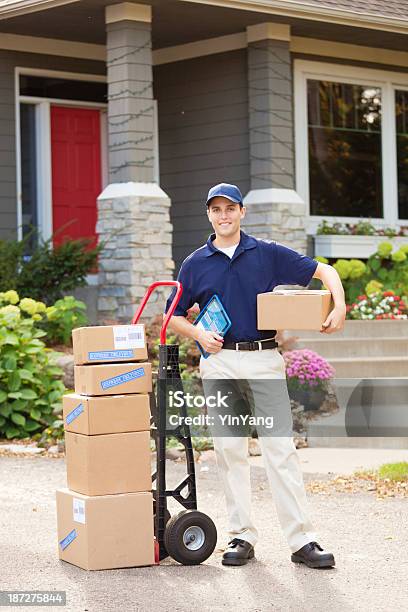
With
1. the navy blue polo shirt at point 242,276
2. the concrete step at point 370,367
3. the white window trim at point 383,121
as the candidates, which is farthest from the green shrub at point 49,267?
the navy blue polo shirt at point 242,276

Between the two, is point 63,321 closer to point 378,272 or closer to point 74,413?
point 378,272

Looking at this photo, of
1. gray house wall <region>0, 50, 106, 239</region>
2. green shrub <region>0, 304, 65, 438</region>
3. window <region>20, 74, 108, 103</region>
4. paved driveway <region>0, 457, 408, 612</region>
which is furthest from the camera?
window <region>20, 74, 108, 103</region>

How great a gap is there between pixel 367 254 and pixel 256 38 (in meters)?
2.80

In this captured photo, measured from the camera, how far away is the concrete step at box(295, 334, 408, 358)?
39.1 feet

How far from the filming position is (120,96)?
11.9 metres

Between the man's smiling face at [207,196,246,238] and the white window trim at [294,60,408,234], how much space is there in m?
7.79

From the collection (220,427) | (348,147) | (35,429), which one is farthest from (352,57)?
(220,427)

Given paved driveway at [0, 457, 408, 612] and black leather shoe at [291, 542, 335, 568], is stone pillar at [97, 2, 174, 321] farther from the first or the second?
black leather shoe at [291, 542, 335, 568]

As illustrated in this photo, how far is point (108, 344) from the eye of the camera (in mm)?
5840

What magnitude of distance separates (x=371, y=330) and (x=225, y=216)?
6.69 metres

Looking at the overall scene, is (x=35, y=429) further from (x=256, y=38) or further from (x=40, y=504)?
(x=256, y=38)

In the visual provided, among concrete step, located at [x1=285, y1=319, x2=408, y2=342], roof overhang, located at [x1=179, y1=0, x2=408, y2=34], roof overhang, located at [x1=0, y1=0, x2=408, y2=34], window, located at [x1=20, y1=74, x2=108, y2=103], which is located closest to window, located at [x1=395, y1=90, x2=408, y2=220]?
roof overhang, located at [x1=179, y1=0, x2=408, y2=34]

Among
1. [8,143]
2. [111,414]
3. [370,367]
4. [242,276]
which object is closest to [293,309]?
[242,276]

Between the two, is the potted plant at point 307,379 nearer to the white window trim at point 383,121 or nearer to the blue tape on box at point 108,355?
the white window trim at point 383,121
